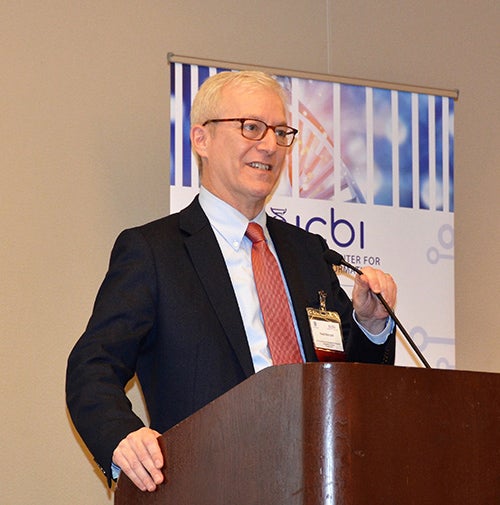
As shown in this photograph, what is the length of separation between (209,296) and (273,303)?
199 millimetres

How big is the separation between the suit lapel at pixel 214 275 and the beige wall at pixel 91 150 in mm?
934

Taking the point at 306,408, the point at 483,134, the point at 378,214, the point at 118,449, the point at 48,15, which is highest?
the point at 48,15

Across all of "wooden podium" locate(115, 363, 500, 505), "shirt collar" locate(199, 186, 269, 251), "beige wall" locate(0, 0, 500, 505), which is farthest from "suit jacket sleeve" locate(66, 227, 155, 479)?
"beige wall" locate(0, 0, 500, 505)

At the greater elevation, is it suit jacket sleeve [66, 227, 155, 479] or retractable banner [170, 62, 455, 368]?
retractable banner [170, 62, 455, 368]

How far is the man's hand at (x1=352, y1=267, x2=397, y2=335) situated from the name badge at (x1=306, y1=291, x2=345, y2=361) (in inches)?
2.9

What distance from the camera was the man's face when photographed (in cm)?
288

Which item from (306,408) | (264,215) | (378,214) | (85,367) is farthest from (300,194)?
(306,408)

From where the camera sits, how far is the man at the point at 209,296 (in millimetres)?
2383

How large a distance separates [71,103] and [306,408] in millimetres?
2368

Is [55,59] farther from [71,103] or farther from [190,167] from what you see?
[190,167]

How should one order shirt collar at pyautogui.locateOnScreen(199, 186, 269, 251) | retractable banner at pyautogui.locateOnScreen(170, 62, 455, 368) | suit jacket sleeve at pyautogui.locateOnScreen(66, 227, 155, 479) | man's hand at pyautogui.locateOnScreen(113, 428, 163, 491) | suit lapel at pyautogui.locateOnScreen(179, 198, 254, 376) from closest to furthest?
man's hand at pyautogui.locateOnScreen(113, 428, 163, 491) → suit jacket sleeve at pyautogui.locateOnScreen(66, 227, 155, 479) → suit lapel at pyautogui.locateOnScreen(179, 198, 254, 376) → shirt collar at pyautogui.locateOnScreen(199, 186, 269, 251) → retractable banner at pyautogui.locateOnScreen(170, 62, 455, 368)

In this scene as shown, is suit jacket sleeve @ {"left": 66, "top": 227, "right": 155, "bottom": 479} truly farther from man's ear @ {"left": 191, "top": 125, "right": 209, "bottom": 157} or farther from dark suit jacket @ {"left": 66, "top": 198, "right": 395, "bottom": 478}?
man's ear @ {"left": 191, "top": 125, "right": 209, "bottom": 157}

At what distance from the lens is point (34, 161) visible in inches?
142

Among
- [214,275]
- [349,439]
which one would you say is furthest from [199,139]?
[349,439]
